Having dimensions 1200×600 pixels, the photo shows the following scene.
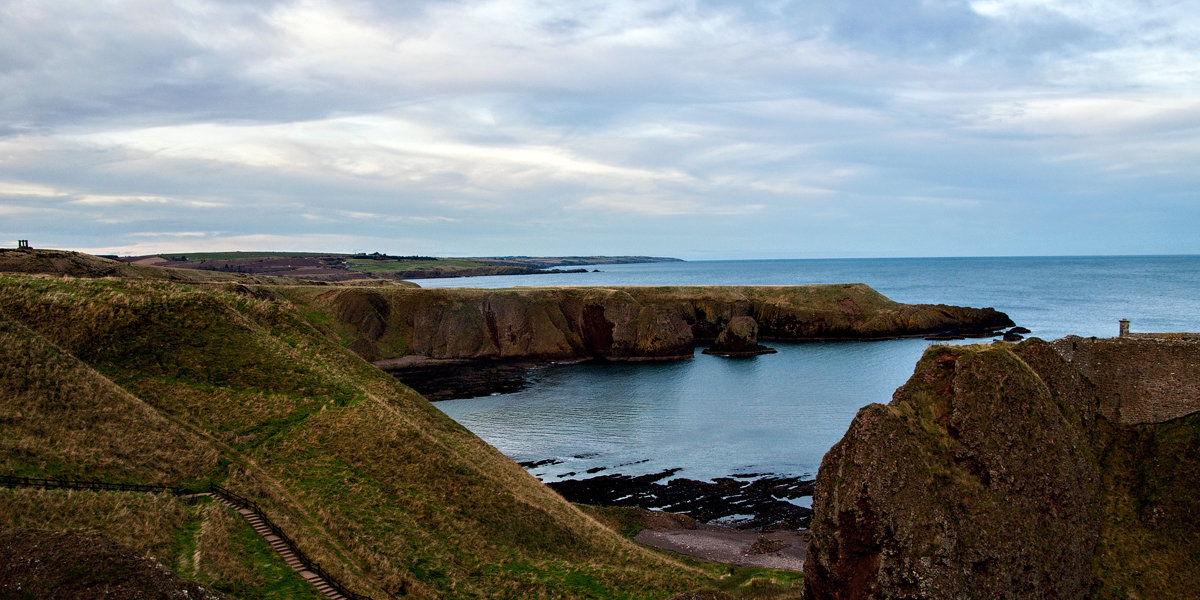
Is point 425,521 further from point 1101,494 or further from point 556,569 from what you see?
point 1101,494

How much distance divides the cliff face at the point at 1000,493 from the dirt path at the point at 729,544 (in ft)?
49.8

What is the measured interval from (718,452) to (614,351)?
51424 millimetres

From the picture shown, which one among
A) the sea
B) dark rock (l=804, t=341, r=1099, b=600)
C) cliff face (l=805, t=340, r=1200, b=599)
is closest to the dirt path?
the sea

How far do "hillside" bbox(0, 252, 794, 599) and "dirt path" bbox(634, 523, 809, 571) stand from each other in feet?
8.17

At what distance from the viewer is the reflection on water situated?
178ft

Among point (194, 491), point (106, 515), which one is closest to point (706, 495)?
point (194, 491)

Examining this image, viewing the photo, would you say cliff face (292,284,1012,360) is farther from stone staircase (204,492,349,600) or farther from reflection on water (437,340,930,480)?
stone staircase (204,492,349,600)

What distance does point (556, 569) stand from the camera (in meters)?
31.1

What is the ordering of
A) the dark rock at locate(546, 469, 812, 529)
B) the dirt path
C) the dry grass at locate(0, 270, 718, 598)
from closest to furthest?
the dry grass at locate(0, 270, 718, 598) < the dirt path < the dark rock at locate(546, 469, 812, 529)

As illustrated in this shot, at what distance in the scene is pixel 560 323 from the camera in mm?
109188

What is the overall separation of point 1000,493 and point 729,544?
19984 mm

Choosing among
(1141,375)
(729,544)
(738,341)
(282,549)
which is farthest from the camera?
(738,341)

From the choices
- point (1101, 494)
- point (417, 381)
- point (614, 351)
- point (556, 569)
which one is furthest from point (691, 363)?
point (1101, 494)

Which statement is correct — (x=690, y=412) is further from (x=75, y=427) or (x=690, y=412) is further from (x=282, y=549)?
(x=75, y=427)
